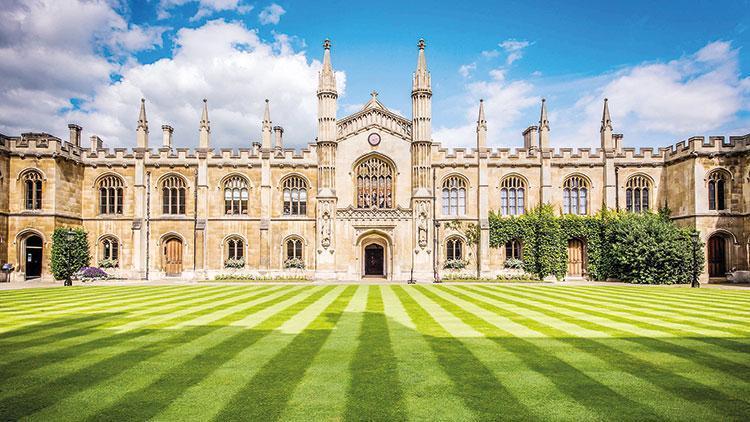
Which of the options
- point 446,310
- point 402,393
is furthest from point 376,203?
point 402,393

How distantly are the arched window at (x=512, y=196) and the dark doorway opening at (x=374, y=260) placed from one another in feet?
32.2

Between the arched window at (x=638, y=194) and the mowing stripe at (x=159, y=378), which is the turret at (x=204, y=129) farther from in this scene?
the arched window at (x=638, y=194)

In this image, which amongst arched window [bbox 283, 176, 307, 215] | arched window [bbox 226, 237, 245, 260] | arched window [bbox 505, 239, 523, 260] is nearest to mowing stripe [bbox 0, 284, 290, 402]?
arched window [bbox 283, 176, 307, 215]

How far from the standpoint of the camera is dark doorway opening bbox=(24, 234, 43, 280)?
3161 centimetres

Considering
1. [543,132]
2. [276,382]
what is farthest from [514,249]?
[276,382]

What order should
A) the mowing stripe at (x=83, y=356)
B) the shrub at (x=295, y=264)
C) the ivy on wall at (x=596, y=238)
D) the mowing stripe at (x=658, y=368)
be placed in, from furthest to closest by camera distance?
the shrub at (x=295, y=264) → the ivy on wall at (x=596, y=238) → the mowing stripe at (x=83, y=356) → the mowing stripe at (x=658, y=368)

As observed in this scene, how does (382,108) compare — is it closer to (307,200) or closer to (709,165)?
(307,200)

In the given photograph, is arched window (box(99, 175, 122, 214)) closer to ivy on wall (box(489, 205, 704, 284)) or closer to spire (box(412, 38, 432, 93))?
spire (box(412, 38, 432, 93))

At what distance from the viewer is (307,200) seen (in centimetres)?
3434

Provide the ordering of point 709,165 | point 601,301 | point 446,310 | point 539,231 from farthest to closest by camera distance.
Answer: point 539,231 → point 709,165 → point 601,301 → point 446,310

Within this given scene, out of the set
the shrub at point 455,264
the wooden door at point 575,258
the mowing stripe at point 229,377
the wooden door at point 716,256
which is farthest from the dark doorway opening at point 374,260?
the mowing stripe at point 229,377

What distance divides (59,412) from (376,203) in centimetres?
2877

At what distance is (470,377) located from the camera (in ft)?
21.9

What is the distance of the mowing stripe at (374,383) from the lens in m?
5.37
